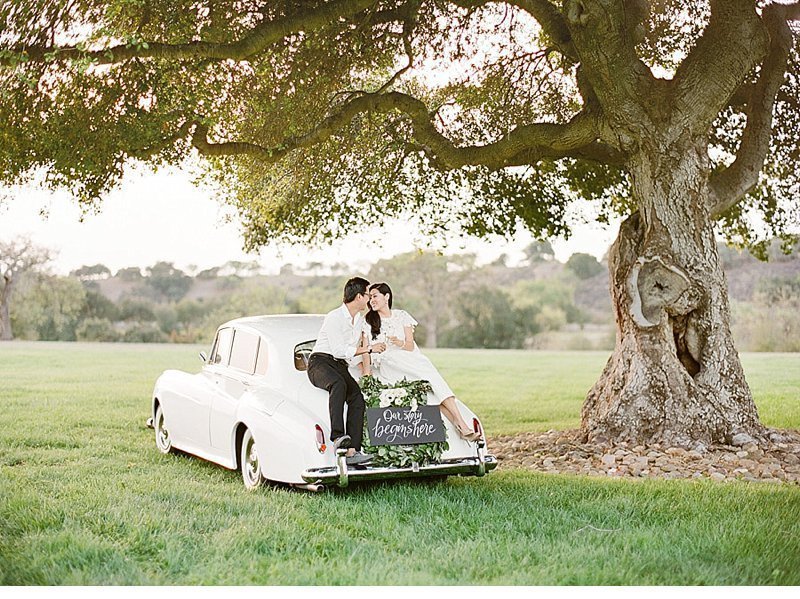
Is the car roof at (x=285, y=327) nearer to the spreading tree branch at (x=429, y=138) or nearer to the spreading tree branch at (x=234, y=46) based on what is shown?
the spreading tree branch at (x=429, y=138)

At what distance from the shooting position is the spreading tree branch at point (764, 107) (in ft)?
33.2

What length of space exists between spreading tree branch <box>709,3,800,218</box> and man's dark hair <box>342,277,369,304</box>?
4.57 metres

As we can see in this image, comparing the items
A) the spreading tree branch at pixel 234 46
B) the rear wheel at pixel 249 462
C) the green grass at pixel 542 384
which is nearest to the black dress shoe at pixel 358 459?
the rear wheel at pixel 249 462

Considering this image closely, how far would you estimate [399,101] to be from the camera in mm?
9867

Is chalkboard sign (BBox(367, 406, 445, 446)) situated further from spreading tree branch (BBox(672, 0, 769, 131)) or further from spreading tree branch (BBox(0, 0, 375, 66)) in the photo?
spreading tree branch (BBox(672, 0, 769, 131))

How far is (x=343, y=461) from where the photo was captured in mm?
6348

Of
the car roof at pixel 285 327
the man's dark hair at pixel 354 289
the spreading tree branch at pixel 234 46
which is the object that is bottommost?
the car roof at pixel 285 327

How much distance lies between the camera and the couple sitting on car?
658cm

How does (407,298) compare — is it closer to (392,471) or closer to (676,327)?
(676,327)

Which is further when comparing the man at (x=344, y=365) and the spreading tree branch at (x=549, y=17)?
the spreading tree branch at (x=549, y=17)

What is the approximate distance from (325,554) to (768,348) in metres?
14.1

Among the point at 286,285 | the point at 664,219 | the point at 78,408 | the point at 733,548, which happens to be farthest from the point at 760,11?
the point at 286,285

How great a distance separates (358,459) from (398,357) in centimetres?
99

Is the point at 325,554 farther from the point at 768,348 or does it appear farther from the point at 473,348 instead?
the point at 473,348
